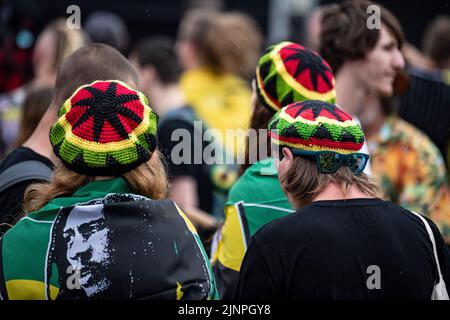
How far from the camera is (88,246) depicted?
7.32 feet

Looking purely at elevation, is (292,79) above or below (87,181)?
above

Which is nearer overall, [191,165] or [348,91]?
[348,91]

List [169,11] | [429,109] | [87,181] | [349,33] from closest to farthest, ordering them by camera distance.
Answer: [87,181]
[349,33]
[429,109]
[169,11]

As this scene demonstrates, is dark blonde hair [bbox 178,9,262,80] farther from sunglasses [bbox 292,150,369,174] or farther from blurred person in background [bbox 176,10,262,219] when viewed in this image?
sunglasses [bbox 292,150,369,174]

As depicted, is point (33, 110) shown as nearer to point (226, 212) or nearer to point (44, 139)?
point (44, 139)

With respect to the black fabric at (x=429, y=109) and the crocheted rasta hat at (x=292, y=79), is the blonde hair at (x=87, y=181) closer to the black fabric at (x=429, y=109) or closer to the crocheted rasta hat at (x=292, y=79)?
the crocheted rasta hat at (x=292, y=79)

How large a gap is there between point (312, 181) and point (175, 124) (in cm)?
232

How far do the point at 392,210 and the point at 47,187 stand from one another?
1111 mm

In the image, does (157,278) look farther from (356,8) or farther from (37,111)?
(356,8)

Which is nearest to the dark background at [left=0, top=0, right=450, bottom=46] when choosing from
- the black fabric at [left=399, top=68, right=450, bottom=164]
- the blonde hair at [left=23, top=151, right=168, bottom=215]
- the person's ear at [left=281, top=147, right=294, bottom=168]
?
the black fabric at [left=399, top=68, right=450, bottom=164]

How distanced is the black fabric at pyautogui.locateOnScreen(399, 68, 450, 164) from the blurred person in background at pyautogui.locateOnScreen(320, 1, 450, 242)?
0.78 meters

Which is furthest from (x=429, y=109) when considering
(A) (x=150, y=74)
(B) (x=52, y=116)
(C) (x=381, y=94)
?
(B) (x=52, y=116)

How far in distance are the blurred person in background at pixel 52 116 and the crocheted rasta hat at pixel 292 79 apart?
1.74 ft

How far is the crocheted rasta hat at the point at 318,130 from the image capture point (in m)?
2.34
